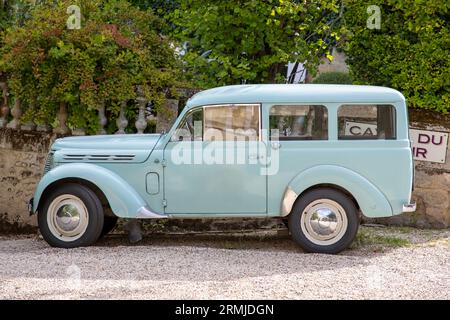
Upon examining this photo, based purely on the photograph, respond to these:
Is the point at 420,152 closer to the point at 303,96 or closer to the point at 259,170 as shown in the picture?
the point at 303,96

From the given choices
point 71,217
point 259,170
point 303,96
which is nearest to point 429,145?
point 303,96

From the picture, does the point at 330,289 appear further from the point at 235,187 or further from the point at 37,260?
the point at 37,260

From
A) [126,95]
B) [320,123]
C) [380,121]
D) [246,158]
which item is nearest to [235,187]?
[246,158]

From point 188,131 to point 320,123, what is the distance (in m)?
1.28

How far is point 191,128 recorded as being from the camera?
24.6ft

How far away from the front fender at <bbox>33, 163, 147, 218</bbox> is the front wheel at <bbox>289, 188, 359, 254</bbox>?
149cm

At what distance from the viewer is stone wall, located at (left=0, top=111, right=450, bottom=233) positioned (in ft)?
30.2

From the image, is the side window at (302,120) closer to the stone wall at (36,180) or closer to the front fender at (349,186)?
the front fender at (349,186)

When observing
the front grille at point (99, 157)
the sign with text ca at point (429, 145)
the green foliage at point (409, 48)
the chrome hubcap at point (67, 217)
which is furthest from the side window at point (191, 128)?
the sign with text ca at point (429, 145)

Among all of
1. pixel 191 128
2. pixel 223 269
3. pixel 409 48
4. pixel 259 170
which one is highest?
pixel 409 48

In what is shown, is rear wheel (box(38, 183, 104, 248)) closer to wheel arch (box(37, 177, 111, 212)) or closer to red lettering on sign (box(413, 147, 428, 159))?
wheel arch (box(37, 177, 111, 212))

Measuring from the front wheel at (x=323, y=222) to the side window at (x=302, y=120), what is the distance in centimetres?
56

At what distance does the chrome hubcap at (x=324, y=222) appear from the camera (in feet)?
24.0

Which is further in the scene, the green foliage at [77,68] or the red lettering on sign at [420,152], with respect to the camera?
the red lettering on sign at [420,152]
